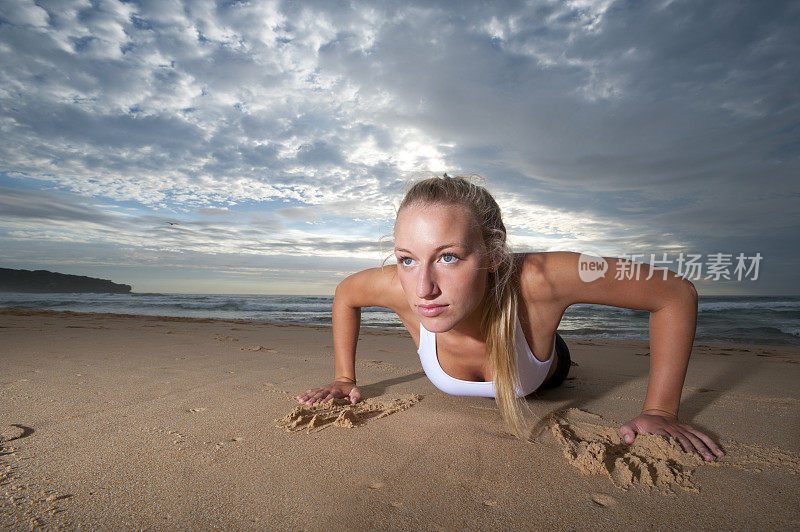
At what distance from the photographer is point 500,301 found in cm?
224

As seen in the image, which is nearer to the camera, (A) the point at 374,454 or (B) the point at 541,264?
(A) the point at 374,454

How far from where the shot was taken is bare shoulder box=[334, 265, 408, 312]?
8.77ft

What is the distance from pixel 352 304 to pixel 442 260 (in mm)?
1185

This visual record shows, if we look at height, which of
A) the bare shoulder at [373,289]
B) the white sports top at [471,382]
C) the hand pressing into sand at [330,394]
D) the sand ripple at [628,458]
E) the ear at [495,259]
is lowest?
the sand ripple at [628,458]

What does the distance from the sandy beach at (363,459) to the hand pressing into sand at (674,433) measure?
0.05 metres

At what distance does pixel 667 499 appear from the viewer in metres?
1.43

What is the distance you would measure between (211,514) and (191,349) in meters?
3.72

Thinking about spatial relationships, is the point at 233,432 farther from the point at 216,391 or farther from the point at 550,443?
the point at 550,443

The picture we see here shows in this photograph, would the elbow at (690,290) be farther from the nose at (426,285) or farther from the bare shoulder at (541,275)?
the nose at (426,285)

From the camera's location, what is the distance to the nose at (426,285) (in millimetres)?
1875

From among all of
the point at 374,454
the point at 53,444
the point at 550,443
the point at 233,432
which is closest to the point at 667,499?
the point at 550,443

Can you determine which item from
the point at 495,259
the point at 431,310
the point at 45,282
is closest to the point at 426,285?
the point at 431,310

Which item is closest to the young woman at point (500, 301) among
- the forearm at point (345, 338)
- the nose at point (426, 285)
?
the nose at point (426, 285)

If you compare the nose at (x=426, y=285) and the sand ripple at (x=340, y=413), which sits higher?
the nose at (x=426, y=285)
